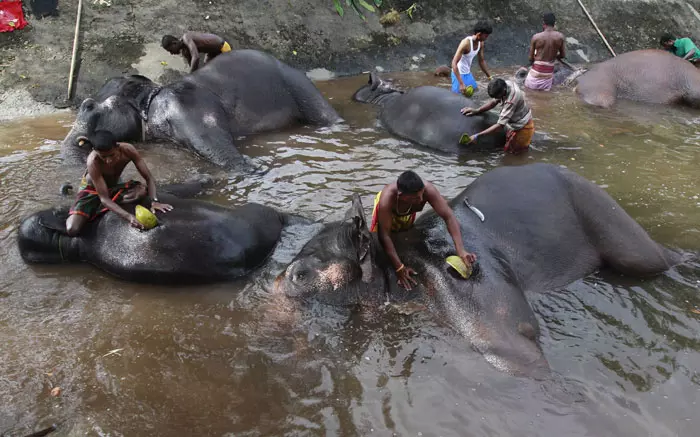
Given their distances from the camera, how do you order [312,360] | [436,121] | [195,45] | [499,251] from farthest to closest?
[195,45], [436,121], [499,251], [312,360]

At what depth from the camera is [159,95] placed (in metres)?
7.16

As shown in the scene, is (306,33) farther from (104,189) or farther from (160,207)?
(160,207)

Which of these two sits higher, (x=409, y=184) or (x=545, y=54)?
(x=409, y=184)

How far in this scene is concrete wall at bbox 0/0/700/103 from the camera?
8.66 m

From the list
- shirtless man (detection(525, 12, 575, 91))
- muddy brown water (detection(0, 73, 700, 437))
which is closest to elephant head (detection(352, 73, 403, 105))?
shirtless man (detection(525, 12, 575, 91))

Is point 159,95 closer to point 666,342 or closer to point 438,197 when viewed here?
point 438,197

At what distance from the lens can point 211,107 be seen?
7020 mm

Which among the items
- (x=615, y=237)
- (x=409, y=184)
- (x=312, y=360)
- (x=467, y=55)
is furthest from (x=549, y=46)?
(x=312, y=360)

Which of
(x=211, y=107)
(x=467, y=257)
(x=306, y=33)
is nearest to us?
(x=467, y=257)

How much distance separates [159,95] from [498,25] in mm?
8414

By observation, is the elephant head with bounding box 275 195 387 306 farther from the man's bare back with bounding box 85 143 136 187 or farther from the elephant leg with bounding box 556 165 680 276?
the man's bare back with bounding box 85 143 136 187

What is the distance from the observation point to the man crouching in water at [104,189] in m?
4.56

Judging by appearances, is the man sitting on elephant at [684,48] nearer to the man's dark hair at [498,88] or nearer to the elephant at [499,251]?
→ the man's dark hair at [498,88]

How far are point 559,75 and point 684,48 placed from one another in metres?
2.87
